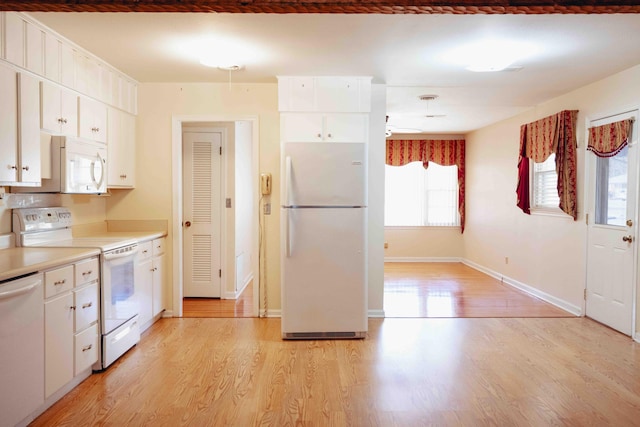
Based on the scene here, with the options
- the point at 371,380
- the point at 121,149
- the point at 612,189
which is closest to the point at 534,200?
the point at 612,189

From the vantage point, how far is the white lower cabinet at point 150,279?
11.8 ft

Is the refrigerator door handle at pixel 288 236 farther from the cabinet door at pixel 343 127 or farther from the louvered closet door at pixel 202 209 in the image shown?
the louvered closet door at pixel 202 209

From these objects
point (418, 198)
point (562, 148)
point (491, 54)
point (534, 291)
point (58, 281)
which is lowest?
point (534, 291)

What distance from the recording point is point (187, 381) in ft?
9.09

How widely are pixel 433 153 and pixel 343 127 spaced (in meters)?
4.35

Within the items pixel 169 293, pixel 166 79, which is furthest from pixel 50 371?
pixel 166 79

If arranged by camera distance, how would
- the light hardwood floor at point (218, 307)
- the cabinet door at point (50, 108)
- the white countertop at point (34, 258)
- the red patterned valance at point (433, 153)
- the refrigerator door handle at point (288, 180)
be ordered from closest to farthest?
the white countertop at point (34, 258) → the cabinet door at point (50, 108) → the refrigerator door handle at point (288, 180) → the light hardwood floor at point (218, 307) → the red patterned valance at point (433, 153)

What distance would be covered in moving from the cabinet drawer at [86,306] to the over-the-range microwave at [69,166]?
0.75 meters

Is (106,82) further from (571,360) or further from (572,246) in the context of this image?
(572,246)

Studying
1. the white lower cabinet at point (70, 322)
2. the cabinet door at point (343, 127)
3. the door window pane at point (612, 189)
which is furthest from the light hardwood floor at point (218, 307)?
the door window pane at point (612, 189)

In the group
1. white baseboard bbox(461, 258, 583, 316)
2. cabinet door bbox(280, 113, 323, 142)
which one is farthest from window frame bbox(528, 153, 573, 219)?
cabinet door bbox(280, 113, 323, 142)

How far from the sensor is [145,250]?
371 cm

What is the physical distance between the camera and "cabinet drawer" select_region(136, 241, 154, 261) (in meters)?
3.58

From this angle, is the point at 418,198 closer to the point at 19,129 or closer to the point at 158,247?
the point at 158,247
